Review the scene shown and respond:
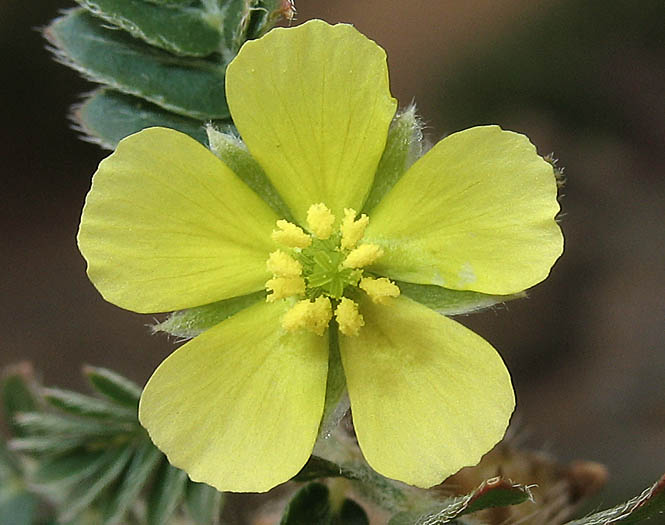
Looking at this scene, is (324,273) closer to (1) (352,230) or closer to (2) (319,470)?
(1) (352,230)

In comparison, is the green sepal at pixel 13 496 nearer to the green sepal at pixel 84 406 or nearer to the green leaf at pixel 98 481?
the green leaf at pixel 98 481

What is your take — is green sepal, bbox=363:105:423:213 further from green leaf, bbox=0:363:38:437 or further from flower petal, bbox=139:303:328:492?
green leaf, bbox=0:363:38:437

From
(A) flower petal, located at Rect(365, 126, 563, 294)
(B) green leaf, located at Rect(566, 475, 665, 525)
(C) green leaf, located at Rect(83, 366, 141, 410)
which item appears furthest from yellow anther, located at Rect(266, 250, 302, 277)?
(C) green leaf, located at Rect(83, 366, 141, 410)

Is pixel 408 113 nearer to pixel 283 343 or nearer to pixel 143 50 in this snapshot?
pixel 283 343

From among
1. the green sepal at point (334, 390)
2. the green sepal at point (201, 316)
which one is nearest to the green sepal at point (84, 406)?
the green sepal at point (201, 316)

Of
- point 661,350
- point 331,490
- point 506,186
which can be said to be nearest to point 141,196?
point 506,186
